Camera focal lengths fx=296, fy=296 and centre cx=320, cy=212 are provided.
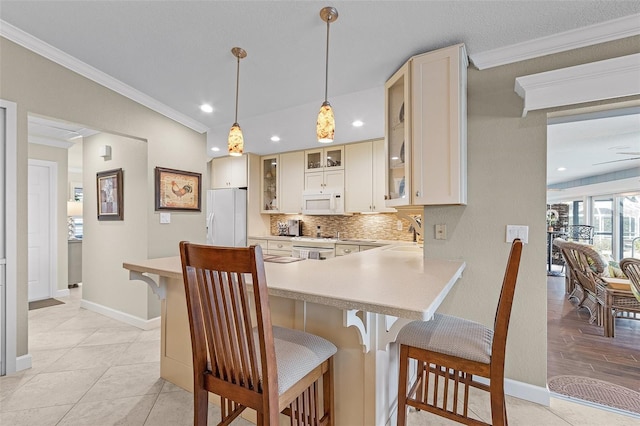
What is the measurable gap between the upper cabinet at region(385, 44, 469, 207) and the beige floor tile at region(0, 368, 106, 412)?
2.60 meters

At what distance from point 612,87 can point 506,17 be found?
28.6 inches

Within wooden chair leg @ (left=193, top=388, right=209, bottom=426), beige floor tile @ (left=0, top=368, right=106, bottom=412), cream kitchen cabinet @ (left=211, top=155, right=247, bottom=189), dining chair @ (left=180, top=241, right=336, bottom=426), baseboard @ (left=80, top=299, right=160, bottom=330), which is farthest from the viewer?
cream kitchen cabinet @ (left=211, top=155, right=247, bottom=189)

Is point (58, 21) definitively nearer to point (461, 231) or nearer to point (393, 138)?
point (393, 138)

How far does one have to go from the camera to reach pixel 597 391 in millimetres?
2006

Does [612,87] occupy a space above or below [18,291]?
above

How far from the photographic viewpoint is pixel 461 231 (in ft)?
7.05

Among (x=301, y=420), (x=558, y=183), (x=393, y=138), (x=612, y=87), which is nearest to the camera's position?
(x=301, y=420)

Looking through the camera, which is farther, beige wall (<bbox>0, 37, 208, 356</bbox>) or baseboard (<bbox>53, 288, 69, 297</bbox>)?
baseboard (<bbox>53, 288, 69, 297</bbox>)

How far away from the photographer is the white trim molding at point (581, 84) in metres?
1.67

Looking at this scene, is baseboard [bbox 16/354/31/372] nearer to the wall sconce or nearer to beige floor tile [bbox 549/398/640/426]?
the wall sconce

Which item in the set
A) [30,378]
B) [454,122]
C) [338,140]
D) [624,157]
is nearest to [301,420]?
[454,122]

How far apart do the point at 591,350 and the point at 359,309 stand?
2.93m

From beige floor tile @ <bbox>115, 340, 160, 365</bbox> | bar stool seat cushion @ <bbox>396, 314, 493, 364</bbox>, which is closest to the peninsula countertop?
bar stool seat cushion @ <bbox>396, 314, 493, 364</bbox>

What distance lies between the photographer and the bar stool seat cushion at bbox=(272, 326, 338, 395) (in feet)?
3.41
